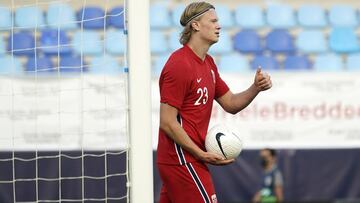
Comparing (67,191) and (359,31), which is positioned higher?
(359,31)

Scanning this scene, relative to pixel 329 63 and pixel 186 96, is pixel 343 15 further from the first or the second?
pixel 186 96

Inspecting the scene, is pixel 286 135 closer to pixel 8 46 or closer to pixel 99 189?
pixel 99 189

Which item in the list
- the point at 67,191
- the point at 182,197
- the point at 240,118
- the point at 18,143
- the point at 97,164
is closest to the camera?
the point at 182,197

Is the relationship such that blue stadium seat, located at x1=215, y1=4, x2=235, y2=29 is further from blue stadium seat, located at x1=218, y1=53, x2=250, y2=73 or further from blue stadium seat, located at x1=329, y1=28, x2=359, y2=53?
blue stadium seat, located at x1=329, y1=28, x2=359, y2=53

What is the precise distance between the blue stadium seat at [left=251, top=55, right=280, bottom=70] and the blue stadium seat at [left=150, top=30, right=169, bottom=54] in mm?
1479

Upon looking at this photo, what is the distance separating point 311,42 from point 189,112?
9.22m

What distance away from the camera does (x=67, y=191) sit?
9.42m

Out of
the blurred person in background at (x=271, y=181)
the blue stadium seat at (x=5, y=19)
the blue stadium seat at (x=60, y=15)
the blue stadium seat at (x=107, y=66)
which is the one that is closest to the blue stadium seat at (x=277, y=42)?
the blue stadium seat at (x=107, y=66)

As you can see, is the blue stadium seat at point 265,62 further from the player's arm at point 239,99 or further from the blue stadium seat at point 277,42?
the player's arm at point 239,99

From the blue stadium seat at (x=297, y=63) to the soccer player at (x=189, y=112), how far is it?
8.26 metres

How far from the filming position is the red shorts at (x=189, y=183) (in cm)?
509

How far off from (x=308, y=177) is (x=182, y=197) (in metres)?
7.54

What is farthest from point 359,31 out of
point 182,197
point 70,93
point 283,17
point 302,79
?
point 182,197

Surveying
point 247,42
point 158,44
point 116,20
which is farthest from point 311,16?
point 116,20
